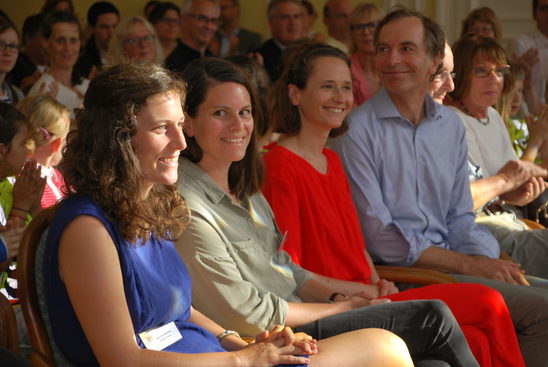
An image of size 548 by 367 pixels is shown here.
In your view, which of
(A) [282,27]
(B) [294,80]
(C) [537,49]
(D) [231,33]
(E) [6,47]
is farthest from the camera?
(D) [231,33]

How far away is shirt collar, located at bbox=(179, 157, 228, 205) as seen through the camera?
97.6 inches

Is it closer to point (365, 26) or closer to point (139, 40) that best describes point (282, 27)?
point (365, 26)

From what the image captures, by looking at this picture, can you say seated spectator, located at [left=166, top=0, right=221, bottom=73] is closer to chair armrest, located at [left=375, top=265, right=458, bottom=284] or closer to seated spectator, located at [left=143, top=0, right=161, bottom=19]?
seated spectator, located at [left=143, top=0, right=161, bottom=19]

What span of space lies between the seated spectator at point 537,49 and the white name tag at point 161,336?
16.2 ft

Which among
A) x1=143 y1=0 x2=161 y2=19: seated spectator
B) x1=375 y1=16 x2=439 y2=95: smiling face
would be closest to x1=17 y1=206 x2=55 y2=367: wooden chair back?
x1=375 y1=16 x2=439 y2=95: smiling face

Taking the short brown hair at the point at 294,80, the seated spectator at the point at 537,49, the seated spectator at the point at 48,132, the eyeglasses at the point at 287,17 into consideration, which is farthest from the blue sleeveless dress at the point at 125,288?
the seated spectator at the point at 537,49

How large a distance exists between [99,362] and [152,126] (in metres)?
0.54

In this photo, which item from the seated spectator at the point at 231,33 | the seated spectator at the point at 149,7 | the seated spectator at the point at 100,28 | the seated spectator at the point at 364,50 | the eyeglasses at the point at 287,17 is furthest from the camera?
the seated spectator at the point at 231,33

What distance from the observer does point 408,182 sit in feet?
10.8

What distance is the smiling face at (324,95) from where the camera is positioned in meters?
3.02

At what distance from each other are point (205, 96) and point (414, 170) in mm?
1093

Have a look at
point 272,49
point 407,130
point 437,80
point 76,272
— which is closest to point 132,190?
point 76,272

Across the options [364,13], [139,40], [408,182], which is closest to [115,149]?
[408,182]

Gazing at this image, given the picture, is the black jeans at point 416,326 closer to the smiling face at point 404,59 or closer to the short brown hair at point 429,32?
the smiling face at point 404,59
